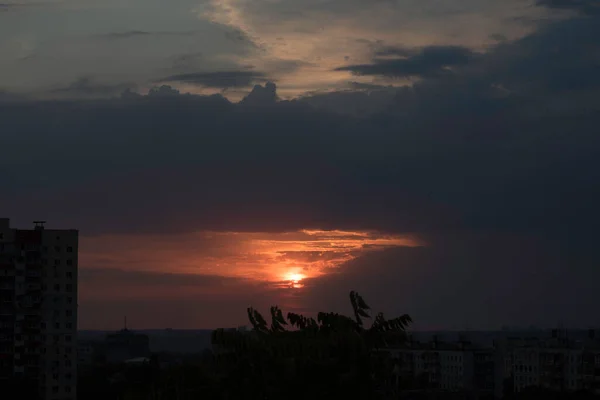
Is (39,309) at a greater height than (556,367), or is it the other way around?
(39,309)

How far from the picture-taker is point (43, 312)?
83562mm

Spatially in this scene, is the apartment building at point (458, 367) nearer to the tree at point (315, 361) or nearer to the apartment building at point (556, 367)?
the apartment building at point (556, 367)

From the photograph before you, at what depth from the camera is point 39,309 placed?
83250 millimetres

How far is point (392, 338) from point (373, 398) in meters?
1.15

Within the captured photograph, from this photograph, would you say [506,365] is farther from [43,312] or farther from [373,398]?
[373,398]

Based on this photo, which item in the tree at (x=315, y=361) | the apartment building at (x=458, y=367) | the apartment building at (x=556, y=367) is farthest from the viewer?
the apartment building at (x=458, y=367)

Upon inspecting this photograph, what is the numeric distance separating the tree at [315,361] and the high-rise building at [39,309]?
63755 mm

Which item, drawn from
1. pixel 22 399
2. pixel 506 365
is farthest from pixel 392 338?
pixel 506 365

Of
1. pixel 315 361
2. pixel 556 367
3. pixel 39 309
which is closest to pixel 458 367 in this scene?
pixel 556 367

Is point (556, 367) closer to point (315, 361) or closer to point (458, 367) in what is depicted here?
point (458, 367)

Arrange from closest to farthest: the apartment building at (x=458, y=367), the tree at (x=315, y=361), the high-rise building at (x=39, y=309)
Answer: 1. the tree at (x=315, y=361)
2. the high-rise building at (x=39, y=309)
3. the apartment building at (x=458, y=367)

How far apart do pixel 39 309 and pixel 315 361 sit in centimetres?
6885

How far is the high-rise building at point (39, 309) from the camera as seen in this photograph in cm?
8075

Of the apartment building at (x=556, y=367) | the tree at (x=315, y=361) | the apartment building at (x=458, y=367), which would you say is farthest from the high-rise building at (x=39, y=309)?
the tree at (x=315, y=361)
